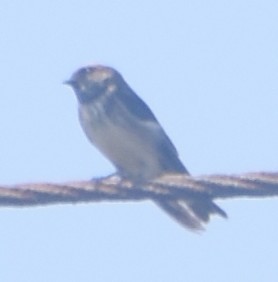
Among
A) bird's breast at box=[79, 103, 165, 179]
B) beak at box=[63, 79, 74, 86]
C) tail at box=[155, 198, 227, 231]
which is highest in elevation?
beak at box=[63, 79, 74, 86]

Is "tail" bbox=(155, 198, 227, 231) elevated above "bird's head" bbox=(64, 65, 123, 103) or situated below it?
below

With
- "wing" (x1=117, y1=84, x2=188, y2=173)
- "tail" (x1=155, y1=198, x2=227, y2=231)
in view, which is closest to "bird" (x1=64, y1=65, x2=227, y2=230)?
"wing" (x1=117, y1=84, x2=188, y2=173)

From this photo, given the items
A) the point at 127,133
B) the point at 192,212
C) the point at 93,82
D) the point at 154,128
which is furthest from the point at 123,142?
the point at 192,212

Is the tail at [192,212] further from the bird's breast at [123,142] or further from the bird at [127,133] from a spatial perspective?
the bird's breast at [123,142]

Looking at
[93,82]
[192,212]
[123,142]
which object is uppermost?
[93,82]

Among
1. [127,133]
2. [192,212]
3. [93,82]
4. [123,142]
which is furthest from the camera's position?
[93,82]

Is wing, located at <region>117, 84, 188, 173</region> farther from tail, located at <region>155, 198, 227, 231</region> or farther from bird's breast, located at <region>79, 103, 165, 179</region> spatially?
tail, located at <region>155, 198, 227, 231</region>

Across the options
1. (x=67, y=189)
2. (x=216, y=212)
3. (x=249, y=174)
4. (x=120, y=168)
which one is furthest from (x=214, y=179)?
(x=120, y=168)

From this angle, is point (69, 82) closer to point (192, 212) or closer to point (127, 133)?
point (127, 133)

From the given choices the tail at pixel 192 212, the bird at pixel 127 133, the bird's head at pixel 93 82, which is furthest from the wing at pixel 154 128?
the tail at pixel 192 212
